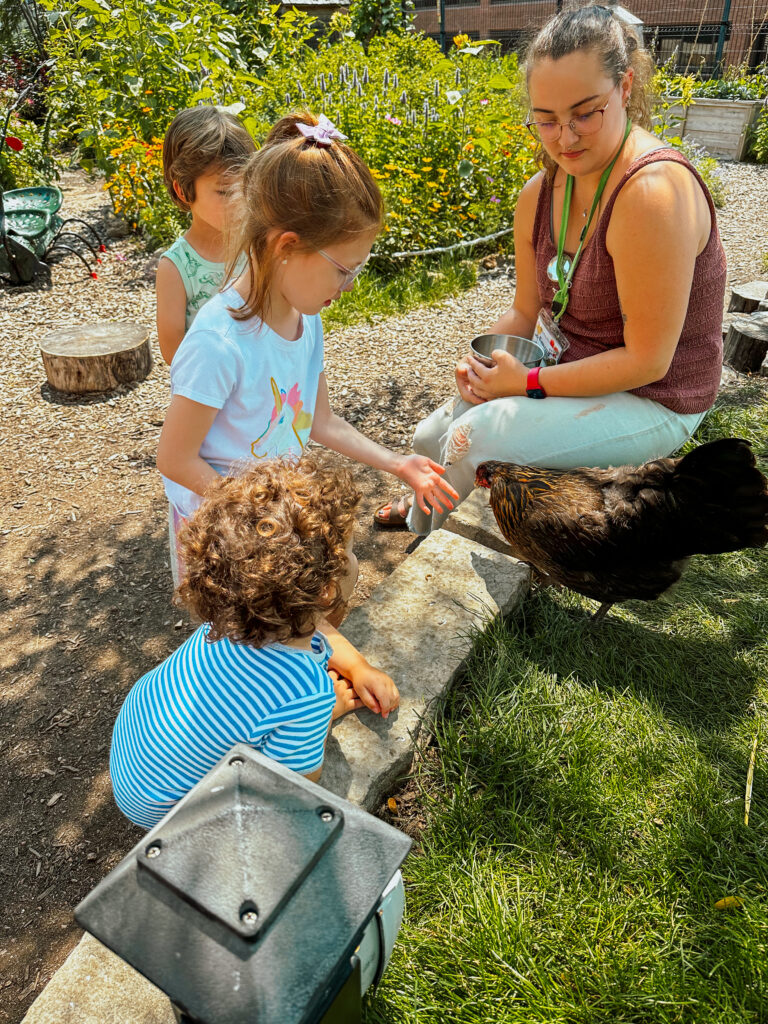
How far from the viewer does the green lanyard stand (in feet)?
7.30

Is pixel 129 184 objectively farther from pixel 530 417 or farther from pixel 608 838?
pixel 608 838

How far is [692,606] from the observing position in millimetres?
2637

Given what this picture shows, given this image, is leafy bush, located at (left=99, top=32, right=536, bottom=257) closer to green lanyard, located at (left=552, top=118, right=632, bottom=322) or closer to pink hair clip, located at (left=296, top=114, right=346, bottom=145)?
green lanyard, located at (left=552, top=118, right=632, bottom=322)

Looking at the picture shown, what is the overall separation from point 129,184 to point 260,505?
21.9 feet

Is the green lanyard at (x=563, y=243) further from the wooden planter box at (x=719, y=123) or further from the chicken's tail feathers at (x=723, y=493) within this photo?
the wooden planter box at (x=719, y=123)

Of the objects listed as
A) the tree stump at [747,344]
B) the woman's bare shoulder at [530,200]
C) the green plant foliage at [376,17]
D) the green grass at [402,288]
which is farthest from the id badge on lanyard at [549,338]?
the green plant foliage at [376,17]

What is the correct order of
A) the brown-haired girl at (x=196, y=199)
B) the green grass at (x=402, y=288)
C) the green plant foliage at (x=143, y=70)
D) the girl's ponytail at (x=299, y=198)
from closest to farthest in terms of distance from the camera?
the girl's ponytail at (x=299, y=198)
the brown-haired girl at (x=196, y=199)
the green grass at (x=402, y=288)
the green plant foliage at (x=143, y=70)

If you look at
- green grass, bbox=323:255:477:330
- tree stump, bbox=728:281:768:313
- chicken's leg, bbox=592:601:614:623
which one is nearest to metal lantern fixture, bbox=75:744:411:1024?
chicken's leg, bbox=592:601:614:623

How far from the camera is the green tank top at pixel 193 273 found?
2.50m

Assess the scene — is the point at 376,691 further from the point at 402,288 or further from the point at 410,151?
the point at 410,151

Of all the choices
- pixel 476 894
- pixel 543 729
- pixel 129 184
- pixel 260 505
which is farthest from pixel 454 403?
pixel 129 184

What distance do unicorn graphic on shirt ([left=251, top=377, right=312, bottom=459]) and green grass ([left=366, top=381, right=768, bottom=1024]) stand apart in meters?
0.95

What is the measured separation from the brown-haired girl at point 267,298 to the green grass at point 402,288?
142 inches

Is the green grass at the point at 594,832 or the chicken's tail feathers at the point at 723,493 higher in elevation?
the chicken's tail feathers at the point at 723,493
